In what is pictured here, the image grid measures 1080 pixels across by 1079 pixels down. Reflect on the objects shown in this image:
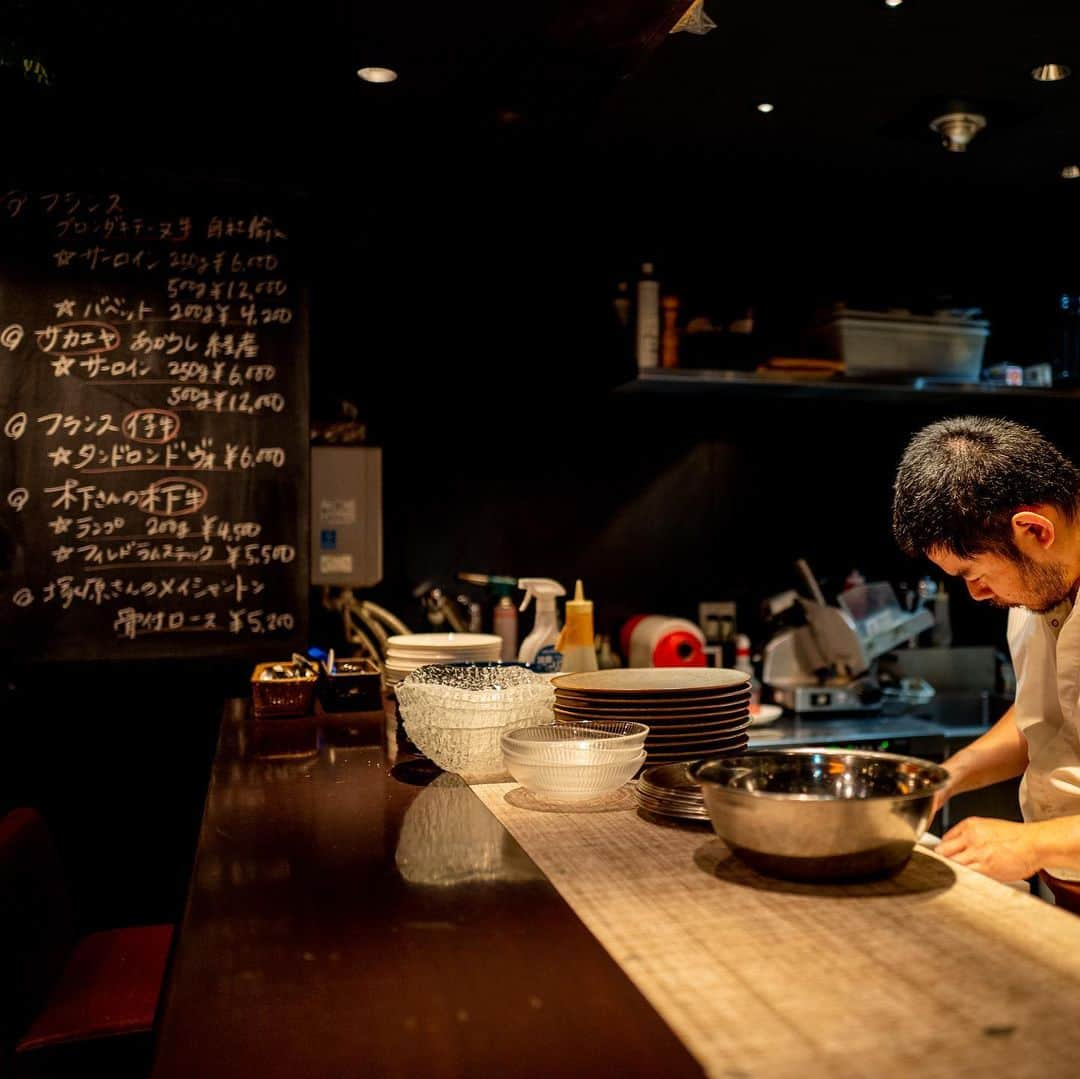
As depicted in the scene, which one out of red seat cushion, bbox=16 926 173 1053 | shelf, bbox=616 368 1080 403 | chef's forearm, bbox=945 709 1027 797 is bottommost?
red seat cushion, bbox=16 926 173 1053

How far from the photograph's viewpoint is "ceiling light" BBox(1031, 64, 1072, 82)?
2742mm

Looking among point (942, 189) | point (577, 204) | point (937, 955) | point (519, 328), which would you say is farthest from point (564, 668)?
point (942, 189)

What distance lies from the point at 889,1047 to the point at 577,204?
3364mm

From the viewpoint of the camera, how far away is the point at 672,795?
4.59 ft

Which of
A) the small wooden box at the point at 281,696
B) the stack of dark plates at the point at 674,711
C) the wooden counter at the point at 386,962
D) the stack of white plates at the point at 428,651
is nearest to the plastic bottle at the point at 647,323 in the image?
the stack of white plates at the point at 428,651

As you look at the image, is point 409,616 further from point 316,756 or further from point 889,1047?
point 889,1047

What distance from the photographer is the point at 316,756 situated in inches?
74.7

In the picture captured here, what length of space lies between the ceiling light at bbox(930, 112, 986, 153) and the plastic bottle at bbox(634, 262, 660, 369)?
38.5 inches

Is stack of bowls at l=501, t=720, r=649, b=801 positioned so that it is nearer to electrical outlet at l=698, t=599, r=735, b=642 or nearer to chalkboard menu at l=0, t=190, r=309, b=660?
chalkboard menu at l=0, t=190, r=309, b=660

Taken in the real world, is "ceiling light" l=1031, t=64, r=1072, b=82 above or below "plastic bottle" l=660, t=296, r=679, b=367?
above

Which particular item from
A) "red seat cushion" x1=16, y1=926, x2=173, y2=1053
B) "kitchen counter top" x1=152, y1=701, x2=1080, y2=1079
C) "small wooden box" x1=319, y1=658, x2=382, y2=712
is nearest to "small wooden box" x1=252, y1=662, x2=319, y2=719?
"small wooden box" x1=319, y1=658, x2=382, y2=712

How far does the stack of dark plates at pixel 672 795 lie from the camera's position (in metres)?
1.38

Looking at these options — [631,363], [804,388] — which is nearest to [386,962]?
[631,363]

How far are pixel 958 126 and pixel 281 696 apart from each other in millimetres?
2499
